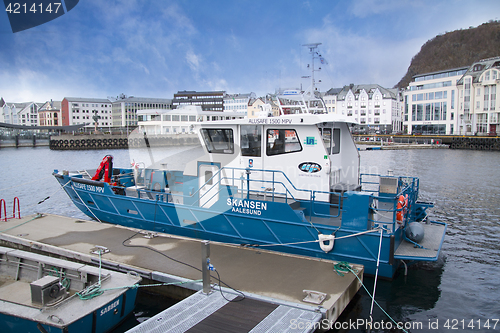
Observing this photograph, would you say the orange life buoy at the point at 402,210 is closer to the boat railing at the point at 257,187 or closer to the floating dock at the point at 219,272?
the floating dock at the point at 219,272

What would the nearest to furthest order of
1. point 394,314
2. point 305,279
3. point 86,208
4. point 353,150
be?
point 305,279, point 394,314, point 353,150, point 86,208

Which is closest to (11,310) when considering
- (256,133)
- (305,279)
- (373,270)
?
(305,279)

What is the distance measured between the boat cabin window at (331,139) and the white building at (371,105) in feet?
243

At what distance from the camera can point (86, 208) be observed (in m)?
10.6

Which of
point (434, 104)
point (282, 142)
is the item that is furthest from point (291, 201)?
point (434, 104)

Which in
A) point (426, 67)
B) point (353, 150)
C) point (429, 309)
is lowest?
point (429, 309)

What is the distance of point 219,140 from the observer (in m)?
8.48

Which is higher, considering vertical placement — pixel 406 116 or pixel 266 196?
pixel 406 116

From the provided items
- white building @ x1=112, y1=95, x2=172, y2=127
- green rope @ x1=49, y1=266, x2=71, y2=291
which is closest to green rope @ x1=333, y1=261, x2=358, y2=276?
green rope @ x1=49, y1=266, x2=71, y2=291

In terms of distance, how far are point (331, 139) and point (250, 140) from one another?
2.05 meters

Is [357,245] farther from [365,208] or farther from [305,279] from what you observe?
[305,279]

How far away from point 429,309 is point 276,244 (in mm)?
3317

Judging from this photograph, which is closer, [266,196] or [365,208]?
[365,208]

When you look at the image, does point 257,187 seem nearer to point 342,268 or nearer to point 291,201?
point 291,201
